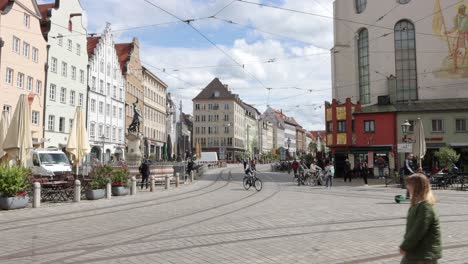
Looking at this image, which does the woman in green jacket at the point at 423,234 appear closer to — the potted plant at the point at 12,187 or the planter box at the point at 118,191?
the potted plant at the point at 12,187

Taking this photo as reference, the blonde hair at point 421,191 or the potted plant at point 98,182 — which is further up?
the blonde hair at point 421,191

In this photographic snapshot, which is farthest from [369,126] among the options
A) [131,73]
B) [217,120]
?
[217,120]

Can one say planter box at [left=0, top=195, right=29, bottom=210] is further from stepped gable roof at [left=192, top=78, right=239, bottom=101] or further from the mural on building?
stepped gable roof at [left=192, top=78, right=239, bottom=101]

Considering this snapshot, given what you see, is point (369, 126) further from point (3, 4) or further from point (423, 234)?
point (423, 234)

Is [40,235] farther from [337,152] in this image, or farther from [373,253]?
[337,152]

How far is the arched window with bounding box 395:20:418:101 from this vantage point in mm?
45469

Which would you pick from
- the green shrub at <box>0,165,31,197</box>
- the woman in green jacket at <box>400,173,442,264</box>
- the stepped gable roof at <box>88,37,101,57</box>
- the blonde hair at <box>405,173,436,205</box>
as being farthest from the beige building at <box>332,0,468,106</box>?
the woman in green jacket at <box>400,173,442,264</box>

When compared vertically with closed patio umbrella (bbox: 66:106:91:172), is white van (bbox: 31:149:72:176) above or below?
below

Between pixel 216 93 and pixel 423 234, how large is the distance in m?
110

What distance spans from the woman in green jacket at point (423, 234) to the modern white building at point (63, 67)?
42557mm

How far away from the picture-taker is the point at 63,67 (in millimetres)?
47531

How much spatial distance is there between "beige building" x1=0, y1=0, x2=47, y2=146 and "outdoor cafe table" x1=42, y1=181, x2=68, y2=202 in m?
17.9

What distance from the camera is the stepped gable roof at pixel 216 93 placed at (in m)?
112

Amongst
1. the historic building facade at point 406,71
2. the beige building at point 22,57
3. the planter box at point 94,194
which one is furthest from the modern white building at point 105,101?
the planter box at point 94,194
